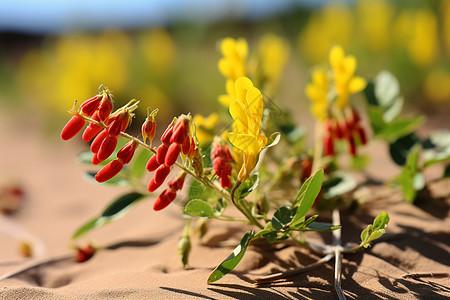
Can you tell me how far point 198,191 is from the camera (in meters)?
1.19

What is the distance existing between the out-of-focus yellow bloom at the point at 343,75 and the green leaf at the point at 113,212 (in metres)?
0.77

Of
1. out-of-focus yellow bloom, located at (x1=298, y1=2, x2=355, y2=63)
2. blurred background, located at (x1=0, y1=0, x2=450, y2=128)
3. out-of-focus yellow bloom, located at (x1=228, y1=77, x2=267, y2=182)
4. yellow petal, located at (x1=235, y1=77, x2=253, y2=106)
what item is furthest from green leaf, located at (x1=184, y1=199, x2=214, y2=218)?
out-of-focus yellow bloom, located at (x1=298, y1=2, x2=355, y2=63)

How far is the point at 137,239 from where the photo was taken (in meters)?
1.69

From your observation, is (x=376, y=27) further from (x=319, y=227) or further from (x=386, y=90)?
(x=319, y=227)

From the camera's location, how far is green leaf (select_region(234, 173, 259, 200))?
1.06 metres

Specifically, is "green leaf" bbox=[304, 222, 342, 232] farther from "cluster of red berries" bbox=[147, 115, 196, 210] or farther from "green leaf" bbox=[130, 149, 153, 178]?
"green leaf" bbox=[130, 149, 153, 178]

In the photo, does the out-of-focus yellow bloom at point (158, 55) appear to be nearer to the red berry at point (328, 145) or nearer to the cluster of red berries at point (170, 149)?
the red berry at point (328, 145)

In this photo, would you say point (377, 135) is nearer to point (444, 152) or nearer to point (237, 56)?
point (444, 152)

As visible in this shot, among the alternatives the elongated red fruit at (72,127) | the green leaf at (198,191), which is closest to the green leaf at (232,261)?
the green leaf at (198,191)

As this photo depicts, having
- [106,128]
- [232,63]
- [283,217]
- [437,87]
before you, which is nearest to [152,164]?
[106,128]

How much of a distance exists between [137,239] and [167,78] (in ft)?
12.5

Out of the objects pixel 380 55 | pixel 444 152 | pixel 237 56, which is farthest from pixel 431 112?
pixel 237 56

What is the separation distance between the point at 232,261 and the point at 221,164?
23 centimetres

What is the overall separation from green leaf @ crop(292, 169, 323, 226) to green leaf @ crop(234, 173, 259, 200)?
11cm
